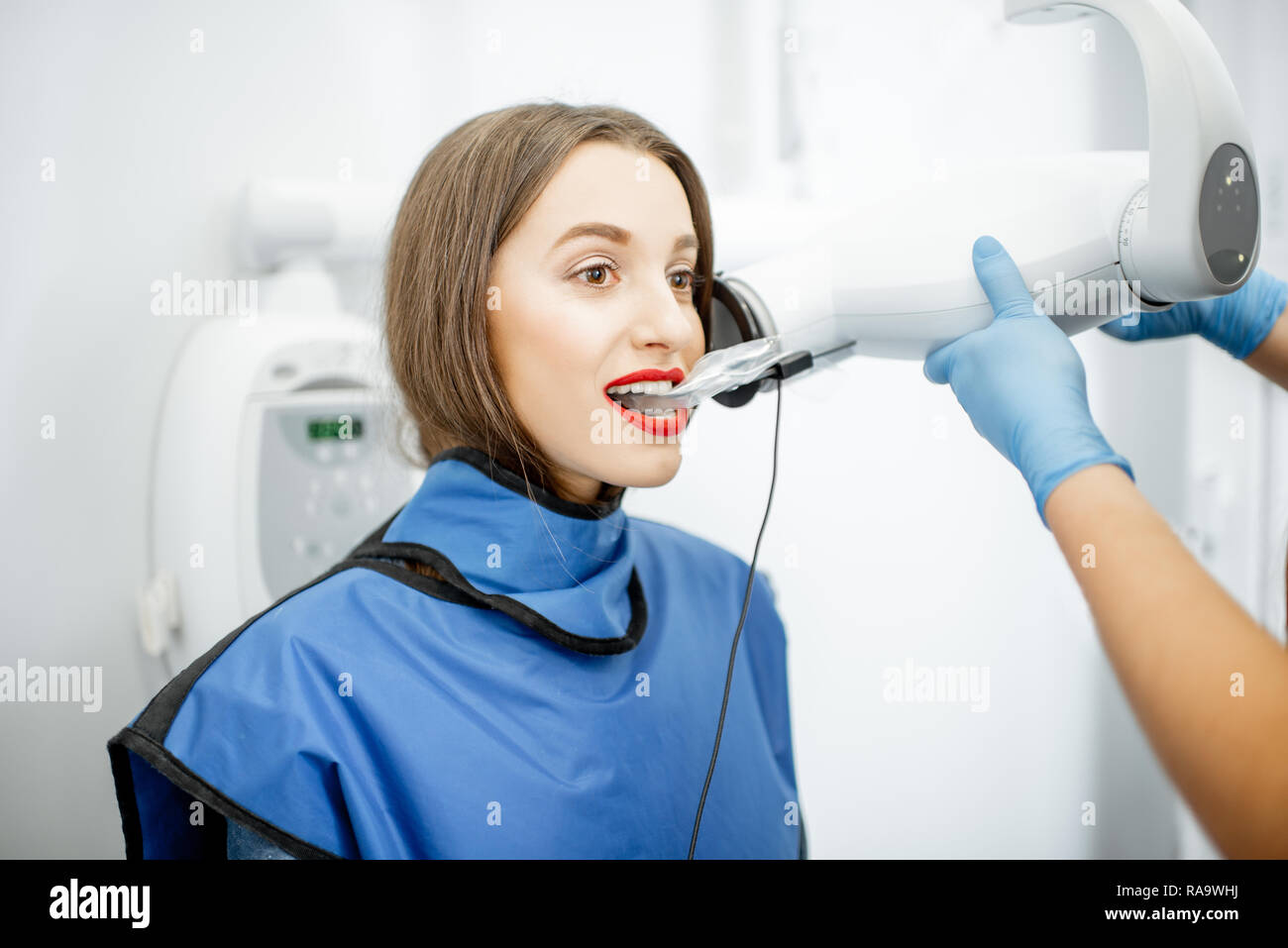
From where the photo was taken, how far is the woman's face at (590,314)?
0.88 metres

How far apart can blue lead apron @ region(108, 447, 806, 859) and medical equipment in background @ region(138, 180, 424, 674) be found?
0.28m

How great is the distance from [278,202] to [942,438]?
3.76 ft

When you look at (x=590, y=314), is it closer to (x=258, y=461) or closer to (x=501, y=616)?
(x=501, y=616)

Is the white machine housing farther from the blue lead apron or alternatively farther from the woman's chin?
the woman's chin

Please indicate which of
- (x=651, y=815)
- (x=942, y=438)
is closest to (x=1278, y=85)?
(x=942, y=438)

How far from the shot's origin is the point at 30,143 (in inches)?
42.8

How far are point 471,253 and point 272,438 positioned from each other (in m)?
0.47

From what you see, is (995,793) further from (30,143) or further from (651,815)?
(30,143)

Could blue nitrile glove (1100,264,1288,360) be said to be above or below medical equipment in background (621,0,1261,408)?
below

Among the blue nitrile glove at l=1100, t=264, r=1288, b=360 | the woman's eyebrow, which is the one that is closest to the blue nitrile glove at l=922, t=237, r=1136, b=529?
the blue nitrile glove at l=1100, t=264, r=1288, b=360

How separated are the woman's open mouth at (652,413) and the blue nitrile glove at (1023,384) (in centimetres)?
27

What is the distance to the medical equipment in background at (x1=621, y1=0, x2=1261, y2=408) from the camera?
723 mm

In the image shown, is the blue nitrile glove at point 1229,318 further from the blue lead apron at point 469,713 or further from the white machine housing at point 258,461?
the white machine housing at point 258,461
